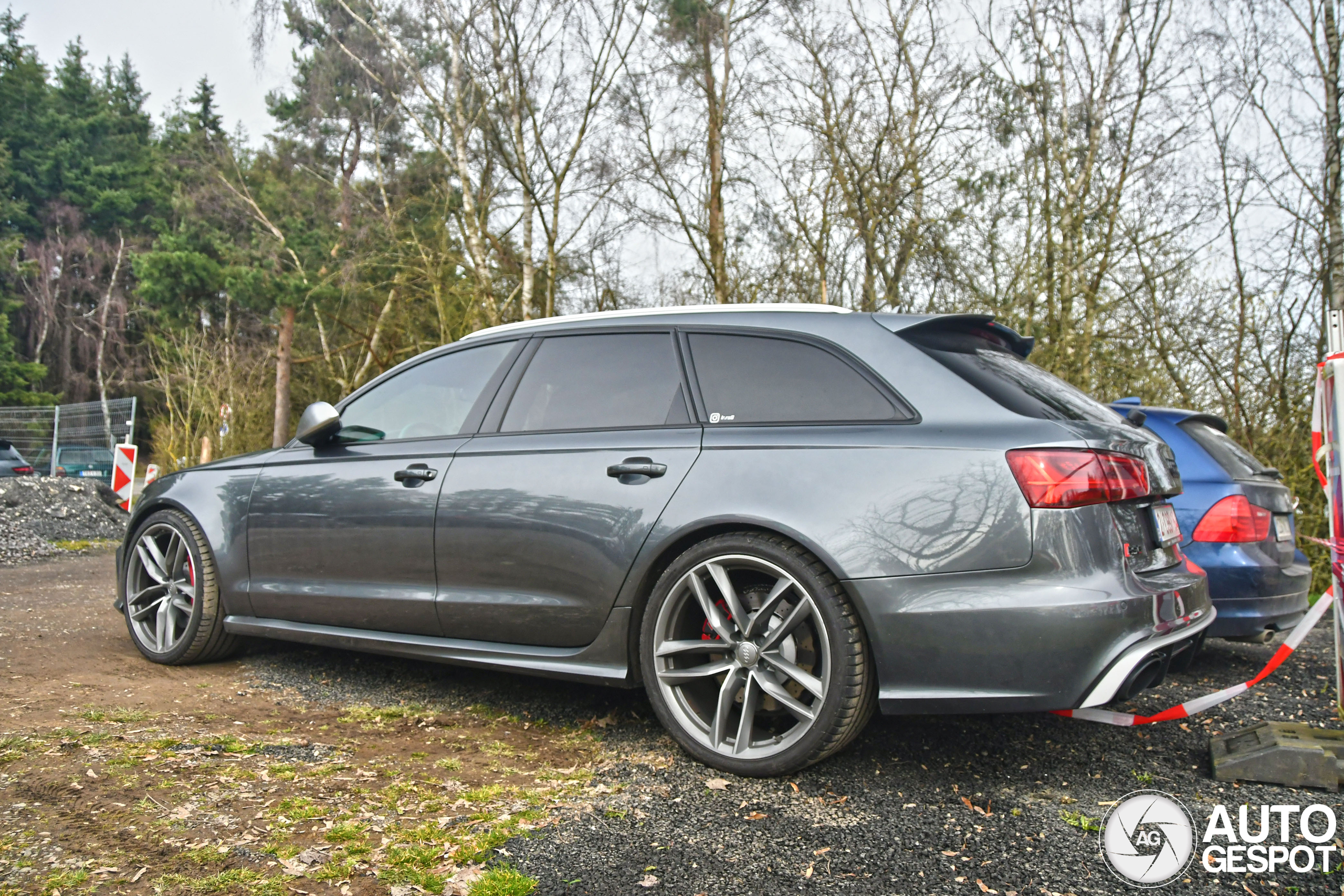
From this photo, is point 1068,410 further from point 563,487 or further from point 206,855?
point 206,855

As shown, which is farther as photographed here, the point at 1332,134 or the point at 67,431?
the point at 67,431

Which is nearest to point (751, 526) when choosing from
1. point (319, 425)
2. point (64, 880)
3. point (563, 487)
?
point (563, 487)

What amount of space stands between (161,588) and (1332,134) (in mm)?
10751

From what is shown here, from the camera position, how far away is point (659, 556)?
3.15 m

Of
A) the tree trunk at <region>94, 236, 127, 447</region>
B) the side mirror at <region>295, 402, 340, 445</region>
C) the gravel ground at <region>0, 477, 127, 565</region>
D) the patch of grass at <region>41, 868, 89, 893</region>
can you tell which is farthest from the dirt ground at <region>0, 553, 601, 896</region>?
the tree trunk at <region>94, 236, 127, 447</region>

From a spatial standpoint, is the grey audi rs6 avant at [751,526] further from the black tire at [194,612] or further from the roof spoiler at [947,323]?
the black tire at [194,612]

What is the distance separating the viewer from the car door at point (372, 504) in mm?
3750

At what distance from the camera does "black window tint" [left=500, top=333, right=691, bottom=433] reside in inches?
135

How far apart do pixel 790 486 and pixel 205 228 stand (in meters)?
27.0

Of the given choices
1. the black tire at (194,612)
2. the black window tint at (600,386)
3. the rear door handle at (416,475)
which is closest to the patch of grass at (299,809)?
the rear door handle at (416,475)

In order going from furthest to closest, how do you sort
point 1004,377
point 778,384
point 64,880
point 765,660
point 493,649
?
point 493,649 → point 778,384 → point 1004,377 → point 765,660 → point 64,880

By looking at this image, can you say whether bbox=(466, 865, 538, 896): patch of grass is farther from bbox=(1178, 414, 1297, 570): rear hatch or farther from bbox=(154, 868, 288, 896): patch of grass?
bbox=(1178, 414, 1297, 570): rear hatch

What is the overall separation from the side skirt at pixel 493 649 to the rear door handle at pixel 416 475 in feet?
2.02

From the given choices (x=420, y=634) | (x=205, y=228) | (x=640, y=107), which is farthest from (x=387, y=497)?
(x=205, y=228)
